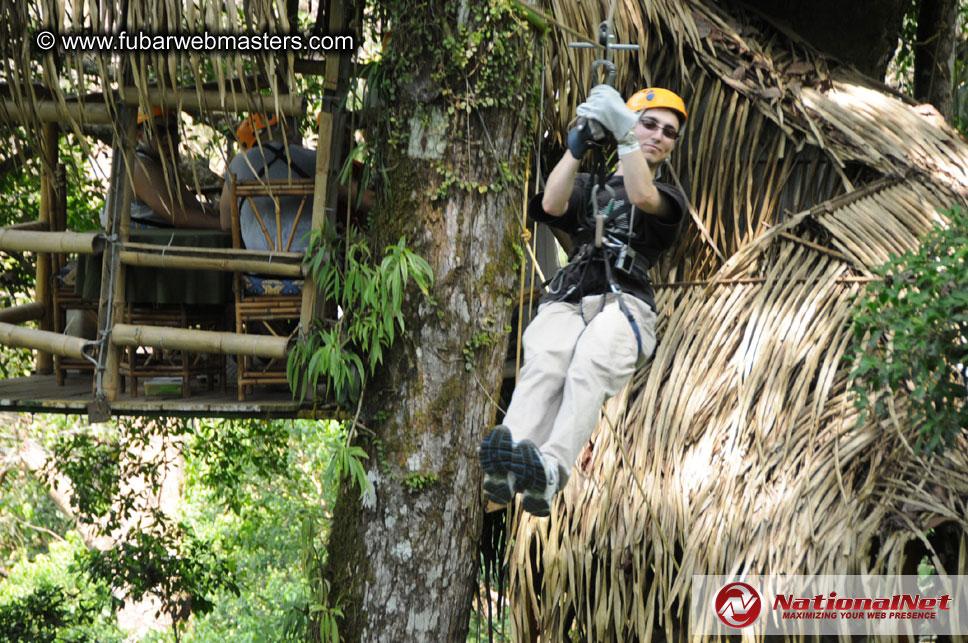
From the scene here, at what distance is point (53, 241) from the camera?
352 cm

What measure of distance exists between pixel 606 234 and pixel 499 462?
36.9 inches

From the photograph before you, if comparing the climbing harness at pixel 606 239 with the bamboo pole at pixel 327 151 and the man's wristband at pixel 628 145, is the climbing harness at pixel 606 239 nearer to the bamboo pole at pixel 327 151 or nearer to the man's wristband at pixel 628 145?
the man's wristband at pixel 628 145

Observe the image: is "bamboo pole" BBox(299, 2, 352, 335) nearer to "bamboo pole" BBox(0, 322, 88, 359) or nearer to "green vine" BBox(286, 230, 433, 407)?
"green vine" BBox(286, 230, 433, 407)

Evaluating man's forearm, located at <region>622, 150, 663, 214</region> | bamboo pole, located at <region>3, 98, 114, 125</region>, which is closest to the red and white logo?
man's forearm, located at <region>622, 150, 663, 214</region>

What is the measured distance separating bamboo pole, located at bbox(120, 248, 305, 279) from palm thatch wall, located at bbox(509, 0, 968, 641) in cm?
126

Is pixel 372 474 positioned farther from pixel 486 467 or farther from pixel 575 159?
pixel 575 159

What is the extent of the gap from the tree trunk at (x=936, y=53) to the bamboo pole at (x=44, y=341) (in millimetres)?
4728

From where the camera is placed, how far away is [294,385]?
343 centimetres

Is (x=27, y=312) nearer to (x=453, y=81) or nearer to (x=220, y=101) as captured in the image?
(x=220, y=101)

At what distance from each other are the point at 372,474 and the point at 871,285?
1.79m

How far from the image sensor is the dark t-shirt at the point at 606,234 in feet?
10.6

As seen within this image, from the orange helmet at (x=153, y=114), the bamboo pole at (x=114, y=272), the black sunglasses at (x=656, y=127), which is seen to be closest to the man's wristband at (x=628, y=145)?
the black sunglasses at (x=656, y=127)

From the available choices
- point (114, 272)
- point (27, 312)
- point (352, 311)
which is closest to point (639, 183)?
point (352, 311)

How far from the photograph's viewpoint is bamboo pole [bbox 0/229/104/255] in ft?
11.4
